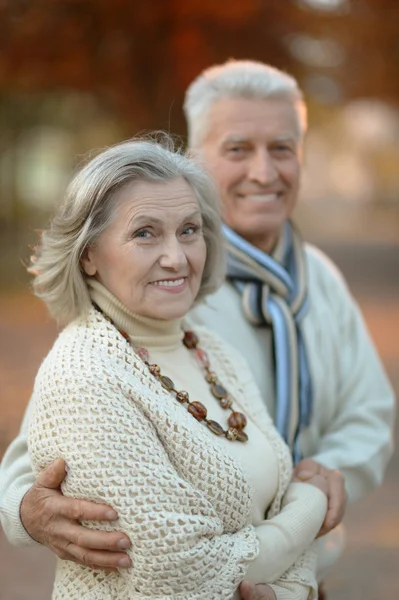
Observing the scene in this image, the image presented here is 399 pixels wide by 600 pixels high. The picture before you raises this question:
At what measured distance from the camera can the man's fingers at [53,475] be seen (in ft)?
6.84

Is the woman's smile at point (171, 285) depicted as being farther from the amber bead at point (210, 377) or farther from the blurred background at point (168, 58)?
the blurred background at point (168, 58)

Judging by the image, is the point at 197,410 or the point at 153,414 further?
the point at 197,410

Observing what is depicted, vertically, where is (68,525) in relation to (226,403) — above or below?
below

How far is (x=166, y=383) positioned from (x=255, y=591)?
1.82 feet

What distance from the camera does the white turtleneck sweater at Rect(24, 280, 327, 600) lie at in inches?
79.4

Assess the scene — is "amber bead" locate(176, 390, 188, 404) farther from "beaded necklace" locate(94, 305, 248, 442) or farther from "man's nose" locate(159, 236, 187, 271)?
"man's nose" locate(159, 236, 187, 271)

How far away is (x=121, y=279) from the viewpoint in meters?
2.23

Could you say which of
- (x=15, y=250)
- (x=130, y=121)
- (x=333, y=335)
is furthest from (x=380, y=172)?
(x=333, y=335)

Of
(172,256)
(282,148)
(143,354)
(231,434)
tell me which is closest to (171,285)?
(172,256)

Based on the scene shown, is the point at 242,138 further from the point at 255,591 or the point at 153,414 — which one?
the point at 255,591

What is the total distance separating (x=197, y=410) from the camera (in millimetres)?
2266

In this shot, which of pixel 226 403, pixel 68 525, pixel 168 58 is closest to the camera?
pixel 68 525

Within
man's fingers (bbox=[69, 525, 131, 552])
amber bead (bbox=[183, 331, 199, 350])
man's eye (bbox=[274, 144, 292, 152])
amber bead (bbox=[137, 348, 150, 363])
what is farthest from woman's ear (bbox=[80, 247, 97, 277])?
man's eye (bbox=[274, 144, 292, 152])

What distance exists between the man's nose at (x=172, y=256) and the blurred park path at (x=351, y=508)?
19.4 inches
